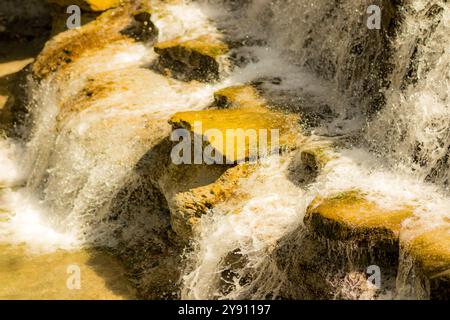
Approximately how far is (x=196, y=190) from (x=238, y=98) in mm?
1310

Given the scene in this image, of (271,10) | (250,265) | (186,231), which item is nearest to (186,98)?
(271,10)

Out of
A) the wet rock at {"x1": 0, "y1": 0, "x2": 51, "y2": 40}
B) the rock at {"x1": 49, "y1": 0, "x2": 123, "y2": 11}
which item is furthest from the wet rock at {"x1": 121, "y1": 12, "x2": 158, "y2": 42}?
the wet rock at {"x1": 0, "y1": 0, "x2": 51, "y2": 40}

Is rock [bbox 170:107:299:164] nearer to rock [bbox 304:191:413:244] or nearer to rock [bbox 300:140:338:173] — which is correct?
rock [bbox 300:140:338:173]

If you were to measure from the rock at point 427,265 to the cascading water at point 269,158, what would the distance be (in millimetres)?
57

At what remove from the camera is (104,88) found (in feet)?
24.5

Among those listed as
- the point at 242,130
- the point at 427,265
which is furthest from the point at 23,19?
the point at 427,265

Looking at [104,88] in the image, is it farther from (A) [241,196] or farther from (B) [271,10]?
(A) [241,196]

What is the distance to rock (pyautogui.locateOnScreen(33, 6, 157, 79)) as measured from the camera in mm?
8566

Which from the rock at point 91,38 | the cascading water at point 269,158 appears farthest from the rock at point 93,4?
the cascading water at point 269,158

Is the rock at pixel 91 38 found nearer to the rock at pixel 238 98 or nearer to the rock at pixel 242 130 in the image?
the rock at pixel 238 98

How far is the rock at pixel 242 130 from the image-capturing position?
5.50 metres

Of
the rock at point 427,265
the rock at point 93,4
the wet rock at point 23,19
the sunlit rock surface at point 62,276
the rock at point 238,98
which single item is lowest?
the sunlit rock surface at point 62,276

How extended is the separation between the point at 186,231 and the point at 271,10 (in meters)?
3.52

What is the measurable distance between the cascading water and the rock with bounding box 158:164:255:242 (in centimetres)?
9
